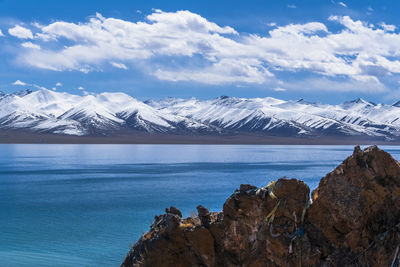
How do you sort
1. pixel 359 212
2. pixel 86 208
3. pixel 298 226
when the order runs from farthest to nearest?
pixel 86 208 → pixel 298 226 → pixel 359 212

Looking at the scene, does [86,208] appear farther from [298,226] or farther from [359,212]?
[359,212]

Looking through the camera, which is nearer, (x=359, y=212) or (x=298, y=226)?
(x=359, y=212)

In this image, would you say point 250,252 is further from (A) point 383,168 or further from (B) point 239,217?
(A) point 383,168

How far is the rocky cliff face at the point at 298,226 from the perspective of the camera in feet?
22.9

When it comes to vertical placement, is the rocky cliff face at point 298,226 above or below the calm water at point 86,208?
above

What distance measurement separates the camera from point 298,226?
287 inches

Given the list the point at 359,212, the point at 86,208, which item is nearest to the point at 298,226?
the point at 359,212

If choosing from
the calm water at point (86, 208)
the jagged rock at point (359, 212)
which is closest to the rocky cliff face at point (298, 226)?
the jagged rock at point (359, 212)

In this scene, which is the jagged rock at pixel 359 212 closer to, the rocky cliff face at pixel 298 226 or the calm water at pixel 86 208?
the rocky cliff face at pixel 298 226

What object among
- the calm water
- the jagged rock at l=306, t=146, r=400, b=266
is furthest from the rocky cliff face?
the calm water

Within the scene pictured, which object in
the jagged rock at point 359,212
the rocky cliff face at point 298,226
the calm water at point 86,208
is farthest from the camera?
the calm water at point 86,208

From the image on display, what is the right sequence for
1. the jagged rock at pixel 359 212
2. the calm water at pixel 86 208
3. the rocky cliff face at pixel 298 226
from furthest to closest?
1. the calm water at pixel 86 208
2. the rocky cliff face at pixel 298 226
3. the jagged rock at pixel 359 212

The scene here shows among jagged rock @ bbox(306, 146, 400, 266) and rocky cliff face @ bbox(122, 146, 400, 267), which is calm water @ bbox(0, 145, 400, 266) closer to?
rocky cliff face @ bbox(122, 146, 400, 267)

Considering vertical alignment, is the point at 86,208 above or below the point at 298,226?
below
